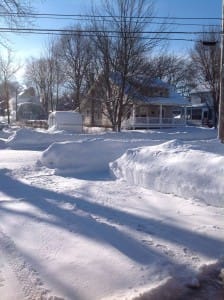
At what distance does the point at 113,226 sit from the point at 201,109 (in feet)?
213

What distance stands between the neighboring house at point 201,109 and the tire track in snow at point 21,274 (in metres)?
52.7

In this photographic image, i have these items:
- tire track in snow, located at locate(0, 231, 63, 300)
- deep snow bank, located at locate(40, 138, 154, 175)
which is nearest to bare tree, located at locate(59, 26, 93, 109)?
deep snow bank, located at locate(40, 138, 154, 175)

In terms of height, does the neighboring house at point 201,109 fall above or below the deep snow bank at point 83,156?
above

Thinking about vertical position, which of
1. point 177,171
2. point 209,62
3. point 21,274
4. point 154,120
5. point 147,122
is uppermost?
point 209,62

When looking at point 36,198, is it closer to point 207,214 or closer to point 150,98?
point 207,214

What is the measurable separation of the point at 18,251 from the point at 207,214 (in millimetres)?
3315

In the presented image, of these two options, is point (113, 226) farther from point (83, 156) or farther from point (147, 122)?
point (147, 122)

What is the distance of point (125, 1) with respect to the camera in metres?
31.7

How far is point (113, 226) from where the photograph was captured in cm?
608

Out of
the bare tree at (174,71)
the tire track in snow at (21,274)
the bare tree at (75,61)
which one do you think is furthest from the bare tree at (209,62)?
the tire track in snow at (21,274)

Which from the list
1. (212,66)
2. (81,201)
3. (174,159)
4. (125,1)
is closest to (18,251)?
(81,201)

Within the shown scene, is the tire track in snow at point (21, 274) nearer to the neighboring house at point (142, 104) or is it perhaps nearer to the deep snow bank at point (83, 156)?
the deep snow bank at point (83, 156)

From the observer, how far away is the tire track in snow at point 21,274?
3.87m

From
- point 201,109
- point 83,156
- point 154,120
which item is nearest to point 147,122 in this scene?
point 154,120
